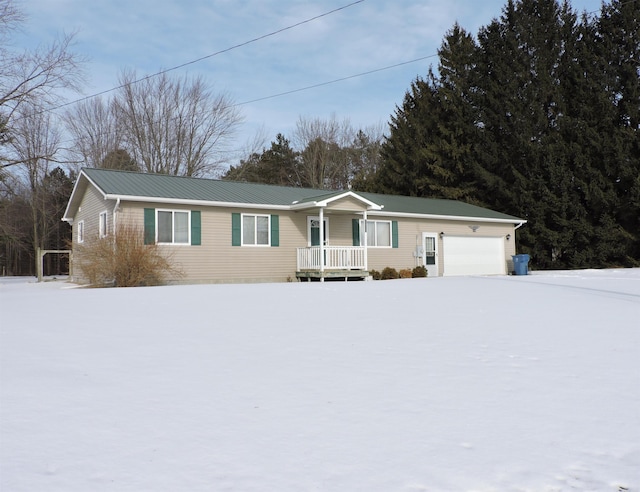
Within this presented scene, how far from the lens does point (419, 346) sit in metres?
5.96

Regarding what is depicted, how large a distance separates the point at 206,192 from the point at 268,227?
252 centimetres

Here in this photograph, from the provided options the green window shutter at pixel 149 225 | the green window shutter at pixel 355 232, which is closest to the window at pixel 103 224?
the green window shutter at pixel 149 225

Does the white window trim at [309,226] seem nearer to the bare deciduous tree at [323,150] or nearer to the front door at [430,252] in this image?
the front door at [430,252]

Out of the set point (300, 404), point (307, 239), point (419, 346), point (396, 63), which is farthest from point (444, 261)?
point (300, 404)

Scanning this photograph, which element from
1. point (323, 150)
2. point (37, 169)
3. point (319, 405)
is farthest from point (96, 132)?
point (319, 405)

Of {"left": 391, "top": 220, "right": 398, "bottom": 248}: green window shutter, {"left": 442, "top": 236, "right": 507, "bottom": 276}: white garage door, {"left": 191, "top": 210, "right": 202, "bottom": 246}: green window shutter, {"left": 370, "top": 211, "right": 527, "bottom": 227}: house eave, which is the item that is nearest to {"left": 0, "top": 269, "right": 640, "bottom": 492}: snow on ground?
{"left": 191, "top": 210, "right": 202, "bottom": 246}: green window shutter

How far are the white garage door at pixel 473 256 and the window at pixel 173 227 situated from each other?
11.6 metres

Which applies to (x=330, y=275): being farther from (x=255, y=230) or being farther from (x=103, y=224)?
(x=103, y=224)

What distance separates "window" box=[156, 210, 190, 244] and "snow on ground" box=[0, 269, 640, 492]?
31.9 ft

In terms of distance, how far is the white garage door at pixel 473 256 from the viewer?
78.2ft

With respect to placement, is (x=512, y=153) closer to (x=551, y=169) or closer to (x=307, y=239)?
(x=551, y=169)

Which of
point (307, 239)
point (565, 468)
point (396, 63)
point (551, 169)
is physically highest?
point (396, 63)

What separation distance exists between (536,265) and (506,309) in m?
22.6

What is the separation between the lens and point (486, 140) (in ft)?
109
